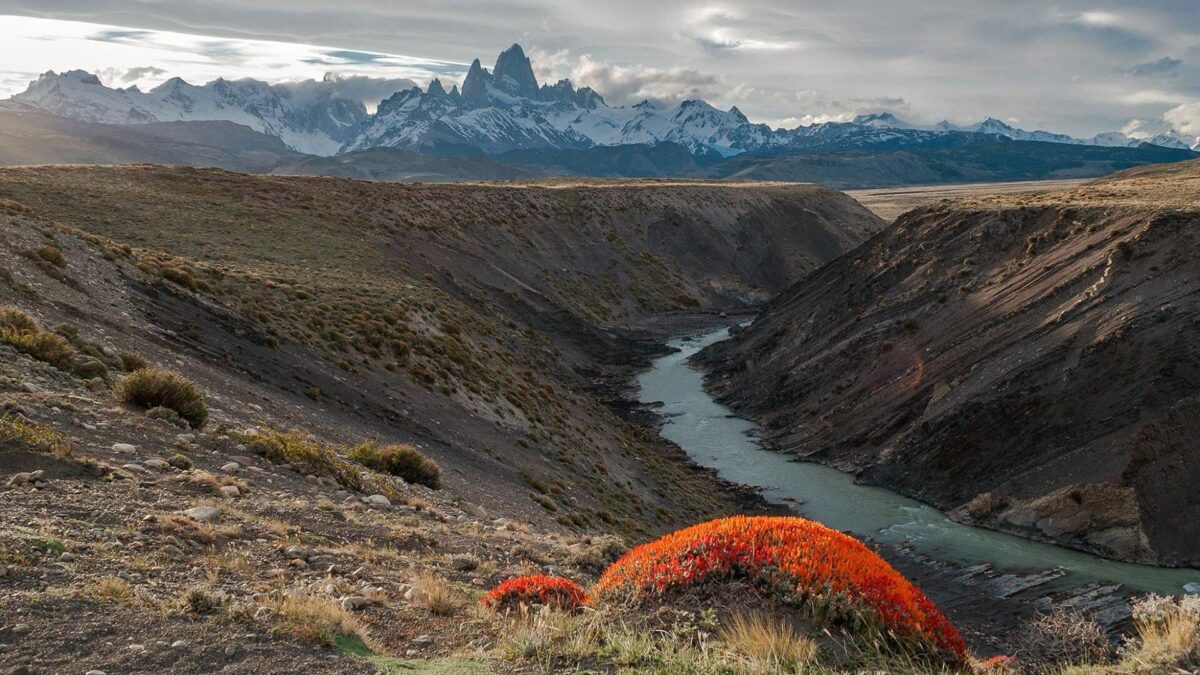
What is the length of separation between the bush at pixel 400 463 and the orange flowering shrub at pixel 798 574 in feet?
34.6

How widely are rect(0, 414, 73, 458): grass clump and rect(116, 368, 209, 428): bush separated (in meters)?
3.35

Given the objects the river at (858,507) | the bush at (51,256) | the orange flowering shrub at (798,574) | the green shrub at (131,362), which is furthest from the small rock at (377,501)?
the river at (858,507)

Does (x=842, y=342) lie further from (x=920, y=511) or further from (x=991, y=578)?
(x=991, y=578)

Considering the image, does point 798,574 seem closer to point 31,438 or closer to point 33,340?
point 31,438

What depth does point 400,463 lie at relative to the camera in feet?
63.3

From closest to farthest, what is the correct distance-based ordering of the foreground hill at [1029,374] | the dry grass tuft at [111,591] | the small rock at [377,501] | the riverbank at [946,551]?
the dry grass tuft at [111,591] < the small rock at [377,501] < the riverbank at [946,551] < the foreground hill at [1029,374]

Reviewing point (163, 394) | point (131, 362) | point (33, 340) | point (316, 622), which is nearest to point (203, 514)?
point (316, 622)

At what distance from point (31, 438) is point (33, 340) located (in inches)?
218

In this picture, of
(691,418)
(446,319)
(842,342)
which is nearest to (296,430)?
(446,319)

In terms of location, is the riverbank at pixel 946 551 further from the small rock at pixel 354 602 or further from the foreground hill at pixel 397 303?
the small rock at pixel 354 602

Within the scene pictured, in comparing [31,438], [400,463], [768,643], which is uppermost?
[768,643]

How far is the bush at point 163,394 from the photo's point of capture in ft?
50.1

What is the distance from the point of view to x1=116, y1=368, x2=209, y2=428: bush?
1527 centimetres

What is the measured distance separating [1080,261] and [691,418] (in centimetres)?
2496
